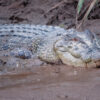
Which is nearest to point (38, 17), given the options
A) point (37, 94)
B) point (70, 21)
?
point (70, 21)

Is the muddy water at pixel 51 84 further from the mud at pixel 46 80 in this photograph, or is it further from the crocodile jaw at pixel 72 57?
the crocodile jaw at pixel 72 57

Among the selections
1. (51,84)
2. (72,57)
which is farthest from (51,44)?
(51,84)

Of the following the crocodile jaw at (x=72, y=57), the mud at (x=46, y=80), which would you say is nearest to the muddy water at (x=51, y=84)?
the mud at (x=46, y=80)

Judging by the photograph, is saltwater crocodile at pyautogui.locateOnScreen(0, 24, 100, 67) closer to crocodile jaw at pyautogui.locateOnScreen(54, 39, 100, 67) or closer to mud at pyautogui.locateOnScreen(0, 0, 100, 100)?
crocodile jaw at pyautogui.locateOnScreen(54, 39, 100, 67)

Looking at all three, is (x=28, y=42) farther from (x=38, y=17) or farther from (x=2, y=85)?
(x=2, y=85)

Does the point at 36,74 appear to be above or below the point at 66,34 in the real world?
below
